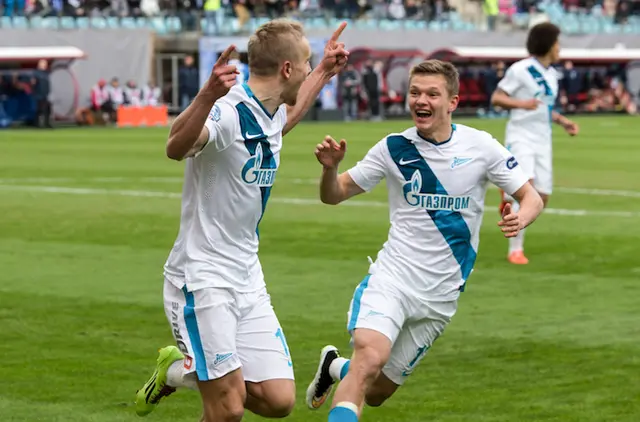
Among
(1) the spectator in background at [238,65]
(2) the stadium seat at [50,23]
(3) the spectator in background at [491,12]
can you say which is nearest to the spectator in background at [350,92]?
(1) the spectator in background at [238,65]

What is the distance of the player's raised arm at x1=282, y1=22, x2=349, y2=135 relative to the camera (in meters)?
7.04

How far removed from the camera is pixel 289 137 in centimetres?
3509

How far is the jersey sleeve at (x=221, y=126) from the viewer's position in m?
5.88

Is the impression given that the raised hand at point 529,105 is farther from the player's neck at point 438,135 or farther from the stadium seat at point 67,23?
the stadium seat at point 67,23

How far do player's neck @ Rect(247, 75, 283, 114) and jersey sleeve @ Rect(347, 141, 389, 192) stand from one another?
1.08m

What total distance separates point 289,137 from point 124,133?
224 inches

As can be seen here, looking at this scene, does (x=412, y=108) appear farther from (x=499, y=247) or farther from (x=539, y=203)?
(x=499, y=247)

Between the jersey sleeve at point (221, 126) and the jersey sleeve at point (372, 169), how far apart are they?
1.35 m

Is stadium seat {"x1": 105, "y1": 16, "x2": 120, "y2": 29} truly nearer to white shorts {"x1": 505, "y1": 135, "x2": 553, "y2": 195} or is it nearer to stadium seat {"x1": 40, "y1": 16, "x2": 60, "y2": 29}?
stadium seat {"x1": 40, "y1": 16, "x2": 60, "y2": 29}

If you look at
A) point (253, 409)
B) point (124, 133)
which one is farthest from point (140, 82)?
point (253, 409)

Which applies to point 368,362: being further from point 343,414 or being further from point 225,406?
point 225,406

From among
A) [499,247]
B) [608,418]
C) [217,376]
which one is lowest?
[499,247]

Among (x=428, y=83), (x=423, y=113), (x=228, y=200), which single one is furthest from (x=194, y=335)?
(x=428, y=83)

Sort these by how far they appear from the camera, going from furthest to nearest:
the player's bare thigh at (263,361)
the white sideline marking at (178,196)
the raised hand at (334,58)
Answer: the white sideline marking at (178,196) → the raised hand at (334,58) → the player's bare thigh at (263,361)
